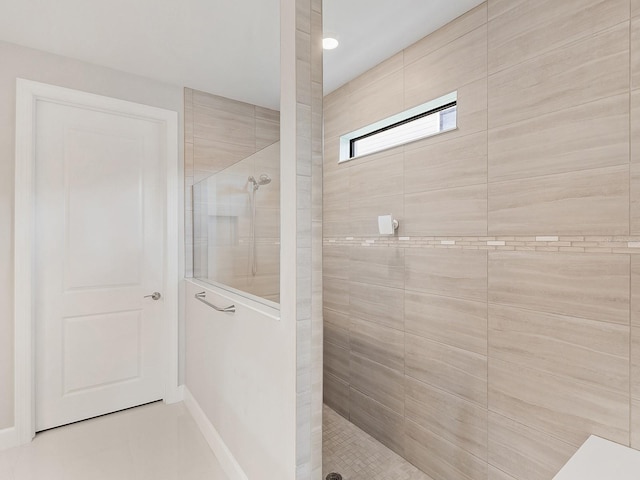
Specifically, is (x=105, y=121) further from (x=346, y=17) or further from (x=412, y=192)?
(x=412, y=192)

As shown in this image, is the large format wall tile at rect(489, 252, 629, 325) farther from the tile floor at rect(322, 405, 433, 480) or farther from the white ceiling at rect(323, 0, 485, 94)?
the white ceiling at rect(323, 0, 485, 94)

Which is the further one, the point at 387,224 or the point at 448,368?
the point at 387,224

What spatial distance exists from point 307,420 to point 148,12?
2073 mm

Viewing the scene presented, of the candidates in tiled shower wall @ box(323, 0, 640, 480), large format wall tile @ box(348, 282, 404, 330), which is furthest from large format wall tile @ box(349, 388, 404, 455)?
large format wall tile @ box(348, 282, 404, 330)

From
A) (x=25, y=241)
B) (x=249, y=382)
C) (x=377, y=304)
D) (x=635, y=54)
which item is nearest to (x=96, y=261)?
(x=25, y=241)

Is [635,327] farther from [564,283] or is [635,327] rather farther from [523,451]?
[523,451]

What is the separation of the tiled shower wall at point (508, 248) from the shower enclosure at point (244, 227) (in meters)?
0.86

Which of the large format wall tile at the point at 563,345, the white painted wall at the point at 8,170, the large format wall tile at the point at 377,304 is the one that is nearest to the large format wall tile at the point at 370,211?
the large format wall tile at the point at 377,304

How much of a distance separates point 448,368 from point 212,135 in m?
2.31

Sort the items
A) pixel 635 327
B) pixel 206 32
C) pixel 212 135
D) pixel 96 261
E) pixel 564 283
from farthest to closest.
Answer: pixel 212 135 → pixel 96 261 → pixel 206 32 → pixel 564 283 → pixel 635 327

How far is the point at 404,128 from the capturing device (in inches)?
89.1

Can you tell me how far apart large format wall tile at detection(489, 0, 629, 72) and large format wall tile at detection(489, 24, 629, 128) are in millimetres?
33

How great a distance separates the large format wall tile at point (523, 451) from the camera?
1.43 meters

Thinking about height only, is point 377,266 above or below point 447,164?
below
